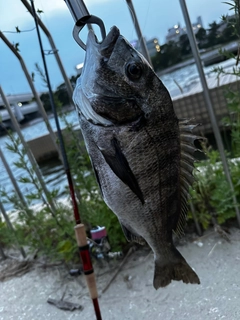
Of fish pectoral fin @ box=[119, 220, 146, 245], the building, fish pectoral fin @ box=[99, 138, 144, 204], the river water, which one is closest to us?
fish pectoral fin @ box=[99, 138, 144, 204]

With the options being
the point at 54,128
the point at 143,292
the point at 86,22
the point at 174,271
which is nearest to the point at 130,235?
the point at 174,271

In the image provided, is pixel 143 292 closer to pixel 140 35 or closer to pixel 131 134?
pixel 131 134

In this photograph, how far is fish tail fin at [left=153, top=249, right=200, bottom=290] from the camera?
1263 mm

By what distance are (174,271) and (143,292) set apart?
1.07m

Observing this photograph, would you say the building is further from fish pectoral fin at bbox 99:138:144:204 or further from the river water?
fish pectoral fin at bbox 99:138:144:204

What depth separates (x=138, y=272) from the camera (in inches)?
96.6

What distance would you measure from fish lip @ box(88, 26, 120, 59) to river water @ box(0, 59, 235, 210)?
2.49 ft

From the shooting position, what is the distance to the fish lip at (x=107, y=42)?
35.0 inches

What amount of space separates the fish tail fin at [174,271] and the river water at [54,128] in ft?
2.70

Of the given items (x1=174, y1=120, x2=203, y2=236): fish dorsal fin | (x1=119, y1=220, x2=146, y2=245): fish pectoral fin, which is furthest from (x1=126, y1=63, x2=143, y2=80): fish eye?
(x1=119, y1=220, x2=146, y2=245): fish pectoral fin

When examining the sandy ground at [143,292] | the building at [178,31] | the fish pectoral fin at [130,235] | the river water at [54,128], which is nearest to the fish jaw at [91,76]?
the fish pectoral fin at [130,235]

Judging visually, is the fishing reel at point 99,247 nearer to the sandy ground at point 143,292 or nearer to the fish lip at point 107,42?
the sandy ground at point 143,292

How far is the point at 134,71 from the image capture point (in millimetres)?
945

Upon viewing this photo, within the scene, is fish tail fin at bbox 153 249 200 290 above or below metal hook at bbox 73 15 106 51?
below
